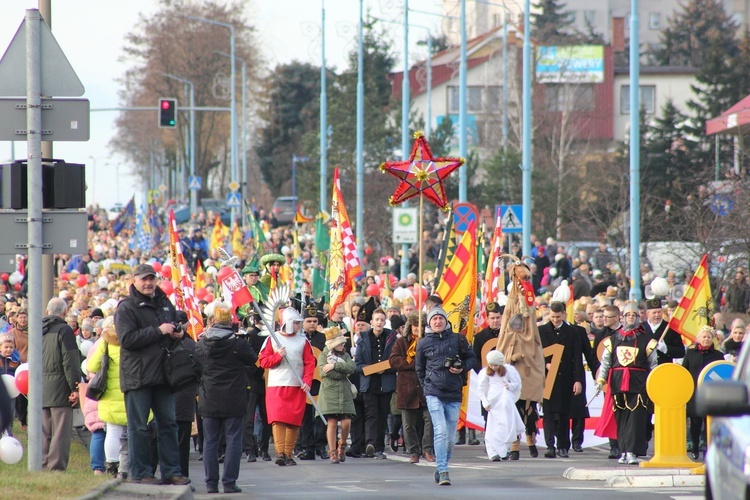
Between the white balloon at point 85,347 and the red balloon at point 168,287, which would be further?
the red balloon at point 168,287

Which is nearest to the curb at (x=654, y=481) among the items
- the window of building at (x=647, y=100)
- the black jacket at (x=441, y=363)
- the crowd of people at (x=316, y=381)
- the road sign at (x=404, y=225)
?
the crowd of people at (x=316, y=381)

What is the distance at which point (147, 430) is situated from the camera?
469 inches

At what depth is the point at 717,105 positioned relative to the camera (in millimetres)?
62250

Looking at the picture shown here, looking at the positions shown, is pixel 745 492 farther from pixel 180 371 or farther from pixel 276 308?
pixel 276 308

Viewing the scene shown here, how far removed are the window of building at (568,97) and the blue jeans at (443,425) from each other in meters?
51.4

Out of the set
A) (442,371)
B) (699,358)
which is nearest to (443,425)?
(442,371)

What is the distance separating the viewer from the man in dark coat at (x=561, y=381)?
1666 centimetres

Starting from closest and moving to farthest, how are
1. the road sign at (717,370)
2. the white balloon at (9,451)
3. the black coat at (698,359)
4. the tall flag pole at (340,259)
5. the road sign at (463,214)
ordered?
1. the white balloon at (9,451)
2. the road sign at (717,370)
3. the black coat at (698,359)
4. the tall flag pole at (340,259)
5. the road sign at (463,214)

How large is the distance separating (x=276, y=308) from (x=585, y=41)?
69.8 metres

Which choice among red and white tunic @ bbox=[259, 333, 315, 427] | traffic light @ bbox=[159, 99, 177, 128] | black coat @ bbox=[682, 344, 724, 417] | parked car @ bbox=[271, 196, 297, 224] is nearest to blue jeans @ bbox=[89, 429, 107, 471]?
red and white tunic @ bbox=[259, 333, 315, 427]

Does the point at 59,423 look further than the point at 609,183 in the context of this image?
No

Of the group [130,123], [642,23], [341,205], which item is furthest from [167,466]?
[642,23]

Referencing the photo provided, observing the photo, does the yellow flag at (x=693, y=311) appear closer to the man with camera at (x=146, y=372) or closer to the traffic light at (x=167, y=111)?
the man with camera at (x=146, y=372)

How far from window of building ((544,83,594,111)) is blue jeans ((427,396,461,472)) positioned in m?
51.4
